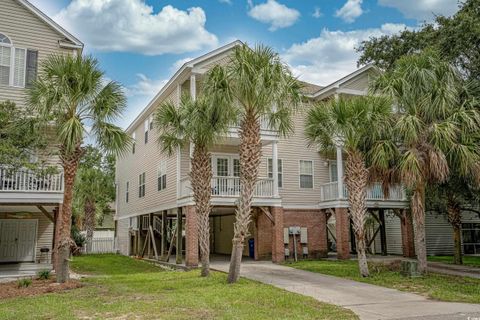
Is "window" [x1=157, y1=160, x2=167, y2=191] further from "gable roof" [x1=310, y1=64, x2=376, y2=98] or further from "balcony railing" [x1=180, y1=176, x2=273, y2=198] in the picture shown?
"gable roof" [x1=310, y1=64, x2=376, y2=98]

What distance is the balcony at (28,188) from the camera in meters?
15.3

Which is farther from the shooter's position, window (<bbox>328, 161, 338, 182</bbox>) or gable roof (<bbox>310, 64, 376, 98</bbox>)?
window (<bbox>328, 161, 338, 182</bbox>)

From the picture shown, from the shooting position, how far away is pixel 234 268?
13.0 meters

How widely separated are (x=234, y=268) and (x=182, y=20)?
1143cm

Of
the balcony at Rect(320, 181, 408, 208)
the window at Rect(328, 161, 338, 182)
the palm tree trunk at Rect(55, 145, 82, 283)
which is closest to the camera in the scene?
the palm tree trunk at Rect(55, 145, 82, 283)

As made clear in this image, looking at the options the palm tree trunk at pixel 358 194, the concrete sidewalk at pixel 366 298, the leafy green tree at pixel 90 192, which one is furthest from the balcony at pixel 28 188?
the leafy green tree at pixel 90 192

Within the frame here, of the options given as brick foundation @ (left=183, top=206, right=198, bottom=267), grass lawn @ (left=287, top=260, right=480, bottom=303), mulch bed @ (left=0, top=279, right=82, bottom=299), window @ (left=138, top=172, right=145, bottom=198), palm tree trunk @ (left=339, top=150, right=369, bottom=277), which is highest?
window @ (left=138, top=172, right=145, bottom=198)

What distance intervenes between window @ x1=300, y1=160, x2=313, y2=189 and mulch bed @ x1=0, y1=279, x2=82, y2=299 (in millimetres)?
14257

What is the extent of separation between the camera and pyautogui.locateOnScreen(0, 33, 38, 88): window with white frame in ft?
56.4

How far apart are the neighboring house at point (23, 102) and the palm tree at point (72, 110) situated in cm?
269

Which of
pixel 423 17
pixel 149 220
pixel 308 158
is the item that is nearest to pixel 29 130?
pixel 149 220

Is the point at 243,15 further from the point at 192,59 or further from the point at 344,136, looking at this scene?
the point at 344,136

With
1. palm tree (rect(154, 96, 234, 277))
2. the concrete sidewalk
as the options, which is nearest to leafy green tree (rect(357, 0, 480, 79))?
the concrete sidewalk

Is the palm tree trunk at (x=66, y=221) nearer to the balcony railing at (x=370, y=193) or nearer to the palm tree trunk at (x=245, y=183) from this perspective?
the palm tree trunk at (x=245, y=183)
